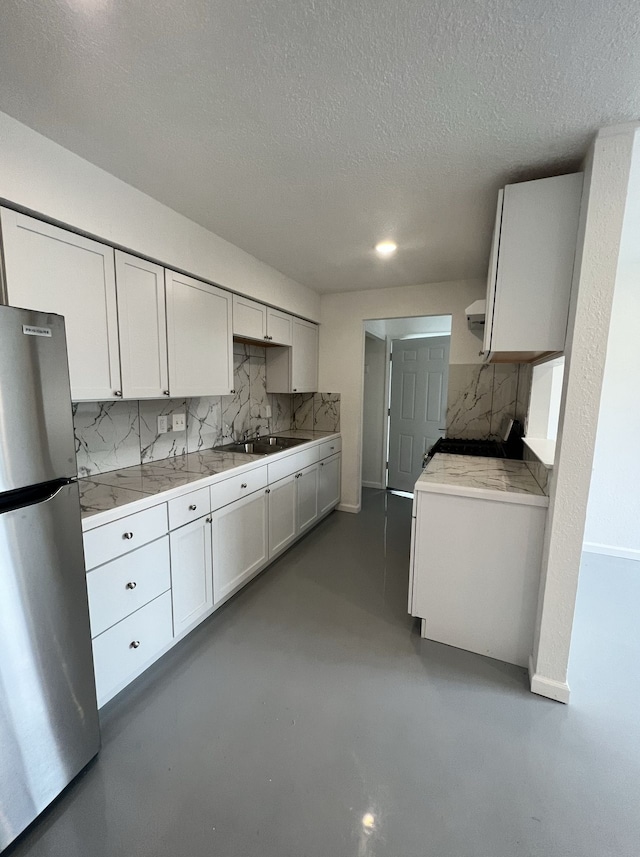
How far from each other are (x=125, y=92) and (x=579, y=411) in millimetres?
2042

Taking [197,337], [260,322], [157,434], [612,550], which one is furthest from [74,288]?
[612,550]

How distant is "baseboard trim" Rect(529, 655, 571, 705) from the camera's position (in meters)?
1.64

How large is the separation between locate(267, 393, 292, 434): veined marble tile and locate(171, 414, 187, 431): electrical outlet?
1175mm

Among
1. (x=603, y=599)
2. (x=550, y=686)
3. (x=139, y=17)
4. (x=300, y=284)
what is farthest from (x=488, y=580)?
(x=300, y=284)

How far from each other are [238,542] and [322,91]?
226 cm

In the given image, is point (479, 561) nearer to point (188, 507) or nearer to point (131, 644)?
point (188, 507)

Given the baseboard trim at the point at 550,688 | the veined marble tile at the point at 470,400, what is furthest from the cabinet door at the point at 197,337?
the baseboard trim at the point at 550,688

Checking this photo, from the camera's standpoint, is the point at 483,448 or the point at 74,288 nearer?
the point at 74,288

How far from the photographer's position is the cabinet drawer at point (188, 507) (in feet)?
5.93

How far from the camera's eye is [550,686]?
1.66m

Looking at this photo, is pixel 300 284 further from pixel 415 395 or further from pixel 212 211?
pixel 415 395

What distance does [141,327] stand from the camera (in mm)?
1923

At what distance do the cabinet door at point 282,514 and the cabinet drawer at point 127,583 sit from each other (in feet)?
3.29

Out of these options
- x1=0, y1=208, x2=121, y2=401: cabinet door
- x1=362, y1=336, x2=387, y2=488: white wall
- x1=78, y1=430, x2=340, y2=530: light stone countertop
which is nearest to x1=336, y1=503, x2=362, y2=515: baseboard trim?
x1=362, y1=336, x2=387, y2=488: white wall
